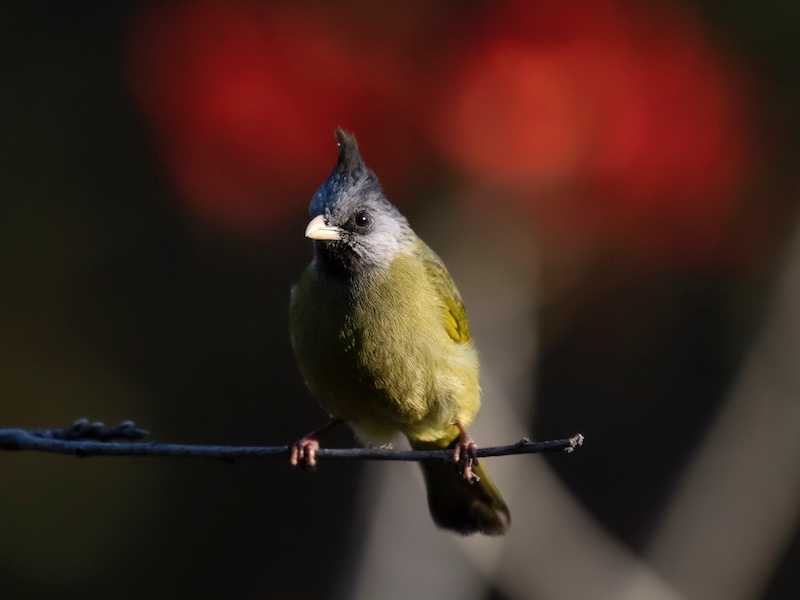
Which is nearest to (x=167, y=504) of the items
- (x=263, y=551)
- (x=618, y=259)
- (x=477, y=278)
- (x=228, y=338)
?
(x=263, y=551)

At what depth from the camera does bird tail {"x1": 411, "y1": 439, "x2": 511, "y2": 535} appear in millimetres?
3576

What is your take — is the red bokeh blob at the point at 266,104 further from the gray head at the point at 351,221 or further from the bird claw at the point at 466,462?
the bird claw at the point at 466,462

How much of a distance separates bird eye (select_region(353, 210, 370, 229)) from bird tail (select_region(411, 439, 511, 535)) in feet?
2.61

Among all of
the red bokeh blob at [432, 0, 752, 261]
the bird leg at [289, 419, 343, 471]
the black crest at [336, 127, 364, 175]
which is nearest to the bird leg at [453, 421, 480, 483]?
the bird leg at [289, 419, 343, 471]

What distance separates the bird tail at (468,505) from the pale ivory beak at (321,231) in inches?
32.5

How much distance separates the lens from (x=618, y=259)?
5137mm

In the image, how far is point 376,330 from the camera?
296 centimetres

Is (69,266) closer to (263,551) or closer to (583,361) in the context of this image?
(263,551)

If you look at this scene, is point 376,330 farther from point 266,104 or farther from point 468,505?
point 266,104

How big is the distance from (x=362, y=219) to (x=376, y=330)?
0.47m

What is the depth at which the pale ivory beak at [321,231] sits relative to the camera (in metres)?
3.08

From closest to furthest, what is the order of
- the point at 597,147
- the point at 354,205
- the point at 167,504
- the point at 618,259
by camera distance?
the point at 354,205 < the point at 597,147 < the point at 618,259 < the point at 167,504

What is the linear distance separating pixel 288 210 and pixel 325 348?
8.39 feet

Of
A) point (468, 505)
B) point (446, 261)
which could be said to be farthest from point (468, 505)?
point (446, 261)
